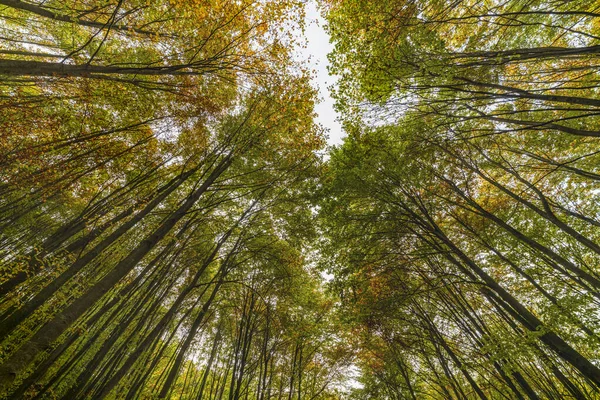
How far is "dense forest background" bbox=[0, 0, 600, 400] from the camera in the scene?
3920mm

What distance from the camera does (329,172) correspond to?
730cm

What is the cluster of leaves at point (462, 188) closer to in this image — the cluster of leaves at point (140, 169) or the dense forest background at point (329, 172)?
the dense forest background at point (329, 172)

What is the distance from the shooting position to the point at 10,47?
593 centimetres

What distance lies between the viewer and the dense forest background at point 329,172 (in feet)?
12.9

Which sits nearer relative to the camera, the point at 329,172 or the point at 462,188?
the point at 462,188

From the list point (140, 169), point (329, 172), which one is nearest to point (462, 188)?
point (329, 172)

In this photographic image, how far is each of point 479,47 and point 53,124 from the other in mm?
8675

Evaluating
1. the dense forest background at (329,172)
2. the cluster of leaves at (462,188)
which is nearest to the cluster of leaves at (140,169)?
the dense forest background at (329,172)

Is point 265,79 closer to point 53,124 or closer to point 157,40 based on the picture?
point 157,40

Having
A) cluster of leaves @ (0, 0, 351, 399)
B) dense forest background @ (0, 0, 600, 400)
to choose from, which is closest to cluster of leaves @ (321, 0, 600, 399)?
dense forest background @ (0, 0, 600, 400)

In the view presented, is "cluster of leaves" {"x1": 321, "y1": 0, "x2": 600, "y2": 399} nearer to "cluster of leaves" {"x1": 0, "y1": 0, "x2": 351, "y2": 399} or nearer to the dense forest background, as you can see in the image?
the dense forest background

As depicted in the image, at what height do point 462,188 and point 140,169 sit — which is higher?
point 140,169

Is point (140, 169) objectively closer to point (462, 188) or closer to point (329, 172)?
point (329, 172)

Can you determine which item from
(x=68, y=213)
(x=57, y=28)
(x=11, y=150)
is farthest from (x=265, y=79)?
(x=68, y=213)
